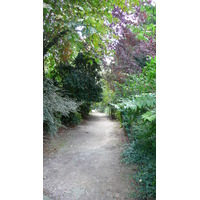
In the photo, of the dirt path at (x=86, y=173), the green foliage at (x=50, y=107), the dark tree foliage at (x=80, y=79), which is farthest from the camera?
the dark tree foliage at (x=80, y=79)

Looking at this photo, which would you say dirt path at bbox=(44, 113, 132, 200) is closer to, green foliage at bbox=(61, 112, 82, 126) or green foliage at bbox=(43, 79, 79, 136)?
green foliage at bbox=(43, 79, 79, 136)

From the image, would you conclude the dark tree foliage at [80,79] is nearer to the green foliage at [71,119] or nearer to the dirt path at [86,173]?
the green foliage at [71,119]

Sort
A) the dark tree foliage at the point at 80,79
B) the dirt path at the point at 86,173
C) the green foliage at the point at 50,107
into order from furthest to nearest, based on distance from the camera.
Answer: the dark tree foliage at the point at 80,79, the green foliage at the point at 50,107, the dirt path at the point at 86,173

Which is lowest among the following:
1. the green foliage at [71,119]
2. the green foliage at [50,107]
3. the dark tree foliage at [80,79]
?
the green foliage at [71,119]

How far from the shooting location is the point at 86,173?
120 inches

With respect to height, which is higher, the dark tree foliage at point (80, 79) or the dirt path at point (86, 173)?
the dark tree foliage at point (80, 79)

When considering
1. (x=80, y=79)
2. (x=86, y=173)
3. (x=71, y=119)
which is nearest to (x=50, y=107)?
(x=86, y=173)

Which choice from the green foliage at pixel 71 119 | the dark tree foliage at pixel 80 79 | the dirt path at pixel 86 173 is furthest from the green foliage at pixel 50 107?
the green foliage at pixel 71 119

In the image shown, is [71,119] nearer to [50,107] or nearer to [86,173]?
[50,107]

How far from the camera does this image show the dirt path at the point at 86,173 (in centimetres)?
245

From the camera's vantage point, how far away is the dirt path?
8.04 feet
